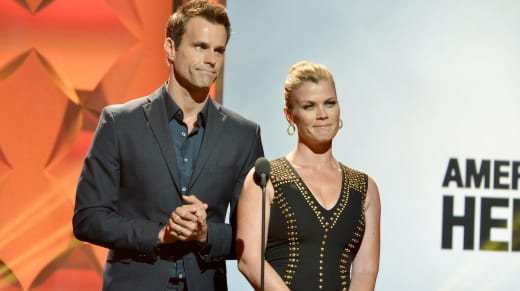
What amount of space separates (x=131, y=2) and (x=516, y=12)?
68.5 inches

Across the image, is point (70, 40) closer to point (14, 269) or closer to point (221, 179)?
point (14, 269)

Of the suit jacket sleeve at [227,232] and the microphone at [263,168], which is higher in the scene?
the microphone at [263,168]

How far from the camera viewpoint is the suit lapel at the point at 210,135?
2.30 meters

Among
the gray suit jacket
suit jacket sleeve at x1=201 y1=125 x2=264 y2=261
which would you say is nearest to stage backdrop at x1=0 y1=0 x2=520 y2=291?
suit jacket sleeve at x1=201 y1=125 x2=264 y2=261

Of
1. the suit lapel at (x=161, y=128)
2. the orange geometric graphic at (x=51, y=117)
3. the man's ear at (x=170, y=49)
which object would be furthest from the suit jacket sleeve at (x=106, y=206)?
the orange geometric graphic at (x=51, y=117)

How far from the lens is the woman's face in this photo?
93.7 inches

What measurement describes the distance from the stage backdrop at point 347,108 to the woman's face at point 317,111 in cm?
103

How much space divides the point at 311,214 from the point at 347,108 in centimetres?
119

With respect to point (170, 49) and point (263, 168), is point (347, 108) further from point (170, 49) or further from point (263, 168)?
point (263, 168)

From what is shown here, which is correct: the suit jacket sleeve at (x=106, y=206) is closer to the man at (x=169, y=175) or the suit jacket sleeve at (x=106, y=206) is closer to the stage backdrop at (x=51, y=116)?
the man at (x=169, y=175)

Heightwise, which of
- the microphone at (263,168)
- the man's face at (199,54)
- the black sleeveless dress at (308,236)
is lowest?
the black sleeveless dress at (308,236)

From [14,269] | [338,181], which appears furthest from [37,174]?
[338,181]

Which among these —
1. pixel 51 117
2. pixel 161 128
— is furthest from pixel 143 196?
pixel 51 117

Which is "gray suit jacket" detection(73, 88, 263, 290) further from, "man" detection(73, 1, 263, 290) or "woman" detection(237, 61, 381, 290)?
"woman" detection(237, 61, 381, 290)
